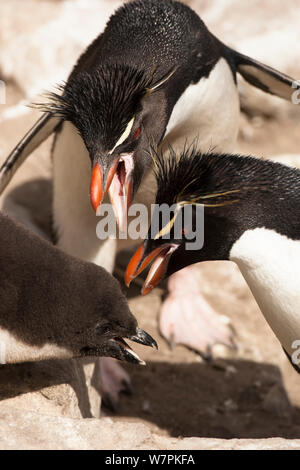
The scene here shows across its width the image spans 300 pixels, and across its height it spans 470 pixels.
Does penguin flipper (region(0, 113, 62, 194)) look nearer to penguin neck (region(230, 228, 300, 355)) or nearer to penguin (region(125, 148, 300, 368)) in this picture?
penguin (region(125, 148, 300, 368))

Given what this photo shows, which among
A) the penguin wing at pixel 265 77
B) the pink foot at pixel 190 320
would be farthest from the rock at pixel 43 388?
the penguin wing at pixel 265 77

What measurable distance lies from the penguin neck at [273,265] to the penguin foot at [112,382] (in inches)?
51.1

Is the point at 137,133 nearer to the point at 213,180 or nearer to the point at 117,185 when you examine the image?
the point at 117,185

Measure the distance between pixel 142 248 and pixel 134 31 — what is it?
93 centimetres

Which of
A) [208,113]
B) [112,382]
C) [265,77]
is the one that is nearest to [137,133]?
[208,113]

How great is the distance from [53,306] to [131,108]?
736 mm

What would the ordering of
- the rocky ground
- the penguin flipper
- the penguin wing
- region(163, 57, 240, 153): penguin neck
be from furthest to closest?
1. the penguin wing
2. the penguin flipper
3. region(163, 57, 240, 153): penguin neck
4. the rocky ground

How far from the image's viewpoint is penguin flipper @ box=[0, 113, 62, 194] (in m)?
3.60

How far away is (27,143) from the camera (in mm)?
3686

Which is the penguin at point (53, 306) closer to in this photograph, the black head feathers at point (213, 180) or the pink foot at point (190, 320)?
the black head feathers at point (213, 180)

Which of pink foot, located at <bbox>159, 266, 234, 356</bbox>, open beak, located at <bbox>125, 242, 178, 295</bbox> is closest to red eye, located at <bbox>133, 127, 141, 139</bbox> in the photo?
open beak, located at <bbox>125, 242, 178, 295</bbox>

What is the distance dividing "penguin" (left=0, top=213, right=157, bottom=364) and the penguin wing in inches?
63.1

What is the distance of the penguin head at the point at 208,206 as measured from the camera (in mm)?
2553

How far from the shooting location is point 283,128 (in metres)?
6.59
